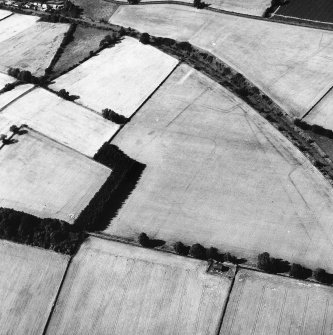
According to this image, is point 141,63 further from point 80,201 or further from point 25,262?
point 25,262

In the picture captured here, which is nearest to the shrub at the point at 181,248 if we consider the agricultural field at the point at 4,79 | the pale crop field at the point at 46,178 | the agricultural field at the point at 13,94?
the pale crop field at the point at 46,178

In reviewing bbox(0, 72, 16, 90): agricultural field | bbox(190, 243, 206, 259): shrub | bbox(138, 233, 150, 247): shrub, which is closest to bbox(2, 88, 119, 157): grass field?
bbox(0, 72, 16, 90): agricultural field

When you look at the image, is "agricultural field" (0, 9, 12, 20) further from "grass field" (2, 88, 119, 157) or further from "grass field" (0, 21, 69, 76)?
"grass field" (2, 88, 119, 157)

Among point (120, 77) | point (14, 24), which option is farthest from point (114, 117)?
point (14, 24)

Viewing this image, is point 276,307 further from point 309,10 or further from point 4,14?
point 4,14

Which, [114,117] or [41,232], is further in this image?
[114,117]

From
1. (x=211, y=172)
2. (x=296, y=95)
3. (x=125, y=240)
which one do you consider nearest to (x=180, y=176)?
(x=211, y=172)
